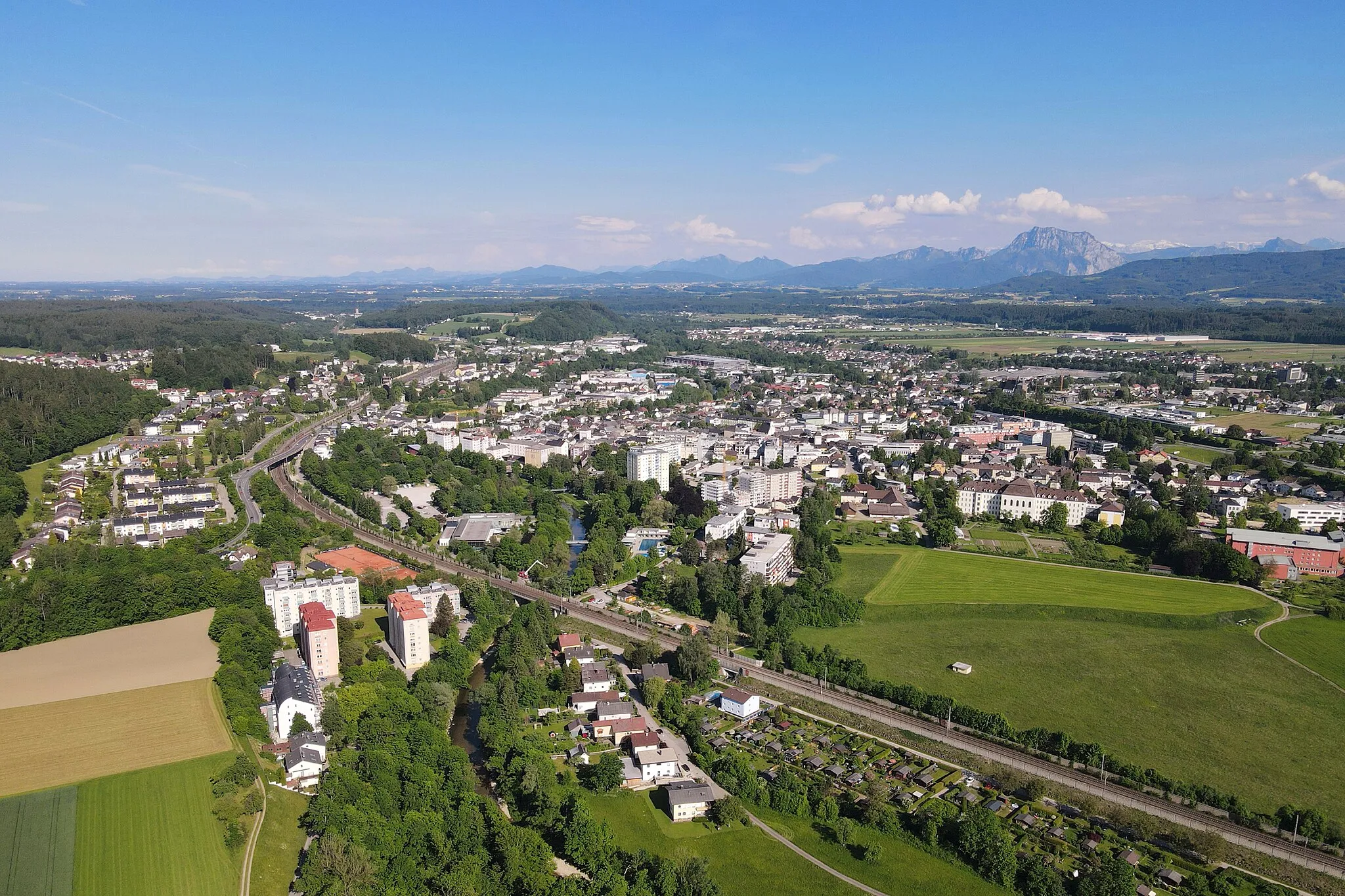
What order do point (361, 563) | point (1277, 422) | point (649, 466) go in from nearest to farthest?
point (361, 563) → point (649, 466) → point (1277, 422)

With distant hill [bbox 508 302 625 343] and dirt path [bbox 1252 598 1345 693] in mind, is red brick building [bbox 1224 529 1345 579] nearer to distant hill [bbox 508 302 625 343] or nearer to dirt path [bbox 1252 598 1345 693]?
dirt path [bbox 1252 598 1345 693]

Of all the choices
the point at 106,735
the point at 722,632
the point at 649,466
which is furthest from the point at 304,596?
the point at 649,466

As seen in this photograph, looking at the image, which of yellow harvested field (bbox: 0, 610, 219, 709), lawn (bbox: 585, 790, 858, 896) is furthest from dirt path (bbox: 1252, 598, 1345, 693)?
yellow harvested field (bbox: 0, 610, 219, 709)

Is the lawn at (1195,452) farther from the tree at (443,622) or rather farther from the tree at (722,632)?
the tree at (443,622)

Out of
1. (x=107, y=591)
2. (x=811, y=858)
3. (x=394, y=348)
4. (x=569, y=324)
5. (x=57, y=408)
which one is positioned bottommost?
(x=811, y=858)

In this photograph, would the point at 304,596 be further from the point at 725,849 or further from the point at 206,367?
the point at 206,367

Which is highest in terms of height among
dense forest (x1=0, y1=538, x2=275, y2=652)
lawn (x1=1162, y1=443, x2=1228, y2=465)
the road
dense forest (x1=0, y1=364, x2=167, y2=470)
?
dense forest (x1=0, y1=364, x2=167, y2=470)

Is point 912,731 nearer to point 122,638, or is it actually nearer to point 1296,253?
point 122,638
